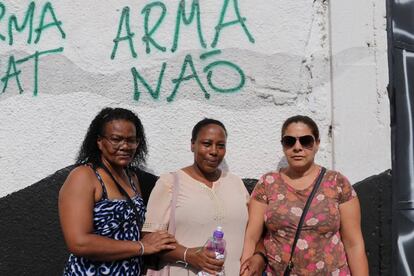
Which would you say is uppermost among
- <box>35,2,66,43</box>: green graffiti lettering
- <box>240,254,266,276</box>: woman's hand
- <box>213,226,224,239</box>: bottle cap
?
<box>35,2,66,43</box>: green graffiti lettering

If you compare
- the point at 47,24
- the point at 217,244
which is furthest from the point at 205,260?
the point at 47,24

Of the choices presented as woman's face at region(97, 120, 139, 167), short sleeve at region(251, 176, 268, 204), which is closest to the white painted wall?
short sleeve at region(251, 176, 268, 204)

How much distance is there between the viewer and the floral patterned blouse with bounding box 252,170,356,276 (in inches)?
124

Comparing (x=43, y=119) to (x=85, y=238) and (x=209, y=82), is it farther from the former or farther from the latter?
(x=85, y=238)

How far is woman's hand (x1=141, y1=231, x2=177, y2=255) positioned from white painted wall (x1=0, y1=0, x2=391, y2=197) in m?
1.12

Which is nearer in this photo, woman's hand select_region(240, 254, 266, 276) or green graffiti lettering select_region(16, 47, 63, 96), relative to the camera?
woman's hand select_region(240, 254, 266, 276)

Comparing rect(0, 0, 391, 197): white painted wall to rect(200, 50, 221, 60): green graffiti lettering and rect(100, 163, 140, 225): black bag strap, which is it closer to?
rect(200, 50, 221, 60): green graffiti lettering

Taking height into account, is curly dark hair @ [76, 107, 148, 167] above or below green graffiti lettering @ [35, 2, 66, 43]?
below

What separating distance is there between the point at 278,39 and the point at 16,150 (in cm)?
212

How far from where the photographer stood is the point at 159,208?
10.6 feet

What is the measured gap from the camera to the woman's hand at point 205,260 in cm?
308

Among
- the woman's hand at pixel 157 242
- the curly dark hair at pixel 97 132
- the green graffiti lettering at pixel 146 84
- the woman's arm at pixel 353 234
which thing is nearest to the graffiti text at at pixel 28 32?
the green graffiti lettering at pixel 146 84

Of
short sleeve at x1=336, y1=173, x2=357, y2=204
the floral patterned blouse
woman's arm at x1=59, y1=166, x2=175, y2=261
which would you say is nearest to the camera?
woman's arm at x1=59, y1=166, x2=175, y2=261

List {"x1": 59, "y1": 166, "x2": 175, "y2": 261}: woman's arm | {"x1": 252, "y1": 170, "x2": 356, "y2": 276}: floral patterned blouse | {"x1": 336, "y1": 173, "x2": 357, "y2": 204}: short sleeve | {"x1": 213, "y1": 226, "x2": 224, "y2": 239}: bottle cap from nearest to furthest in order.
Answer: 1. {"x1": 59, "y1": 166, "x2": 175, "y2": 261}: woman's arm
2. {"x1": 213, "y1": 226, "x2": 224, "y2": 239}: bottle cap
3. {"x1": 252, "y1": 170, "x2": 356, "y2": 276}: floral patterned blouse
4. {"x1": 336, "y1": 173, "x2": 357, "y2": 204}: short sleeve
